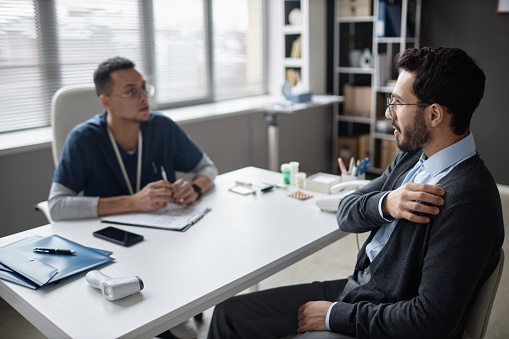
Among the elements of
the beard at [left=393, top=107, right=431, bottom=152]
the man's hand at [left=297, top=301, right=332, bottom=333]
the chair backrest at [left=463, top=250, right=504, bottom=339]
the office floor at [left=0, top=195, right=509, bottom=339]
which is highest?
the beard at [left=393, top=107, right=431, bottom=152]

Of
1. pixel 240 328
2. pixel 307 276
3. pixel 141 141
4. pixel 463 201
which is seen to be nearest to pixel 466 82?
pixel 463 201

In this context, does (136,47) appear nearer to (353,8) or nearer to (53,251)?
(353,8)

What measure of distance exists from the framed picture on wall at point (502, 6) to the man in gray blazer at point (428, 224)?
124 inches

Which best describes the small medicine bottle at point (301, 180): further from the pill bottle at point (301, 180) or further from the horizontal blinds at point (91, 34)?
the horizontal blinds at point (91, 34)

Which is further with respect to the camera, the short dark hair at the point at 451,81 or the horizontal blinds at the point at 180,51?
the horizontal blinds at the point at 180,51

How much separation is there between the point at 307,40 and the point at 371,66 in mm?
643

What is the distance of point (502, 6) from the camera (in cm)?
401

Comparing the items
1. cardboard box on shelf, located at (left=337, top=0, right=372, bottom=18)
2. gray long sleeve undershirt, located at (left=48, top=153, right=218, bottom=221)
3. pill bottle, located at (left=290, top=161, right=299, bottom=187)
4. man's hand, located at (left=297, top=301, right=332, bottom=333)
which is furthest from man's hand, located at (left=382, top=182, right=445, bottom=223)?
cardboard box on shelf, located at (left=337, top=0, right=372, bottom=18)

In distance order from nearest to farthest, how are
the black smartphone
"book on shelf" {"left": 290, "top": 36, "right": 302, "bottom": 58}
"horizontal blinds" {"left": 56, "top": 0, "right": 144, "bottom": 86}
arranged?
the black smartphone
"horizontal blinds" {"left": 56, "top": 0, "right": 144, "bottom": 86}
"book on shelf" {"left": 290, "top": 36, "right": 302, "bottom": 58}

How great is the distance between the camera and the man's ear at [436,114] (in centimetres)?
126

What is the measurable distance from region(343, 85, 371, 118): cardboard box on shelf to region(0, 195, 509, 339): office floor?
5.44ft

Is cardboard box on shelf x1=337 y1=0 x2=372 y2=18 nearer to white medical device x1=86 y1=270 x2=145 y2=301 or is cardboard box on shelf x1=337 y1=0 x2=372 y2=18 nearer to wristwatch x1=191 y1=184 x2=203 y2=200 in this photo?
wristwatch x1=191 y1=184 x2=203 y2=200

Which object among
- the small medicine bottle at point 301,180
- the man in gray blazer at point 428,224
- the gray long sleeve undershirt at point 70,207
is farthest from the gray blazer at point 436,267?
the gray long sleeve undershirt at point 70,207

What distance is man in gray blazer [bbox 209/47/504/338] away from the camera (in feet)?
3.80
